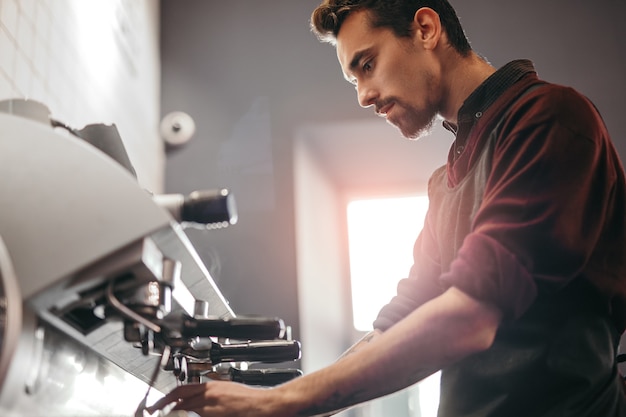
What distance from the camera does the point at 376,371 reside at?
0.79 m

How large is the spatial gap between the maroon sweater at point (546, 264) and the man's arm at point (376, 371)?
4 centimetres

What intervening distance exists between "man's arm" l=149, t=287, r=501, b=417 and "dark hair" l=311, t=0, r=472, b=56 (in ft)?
2.02

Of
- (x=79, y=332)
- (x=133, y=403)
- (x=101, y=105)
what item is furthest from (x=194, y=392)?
(x=101, y=105)

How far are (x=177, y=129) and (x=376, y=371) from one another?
1642 millimetres

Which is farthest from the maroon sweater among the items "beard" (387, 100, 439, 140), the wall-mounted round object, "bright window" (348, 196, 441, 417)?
"bright window" (348, 196, 441, 417)

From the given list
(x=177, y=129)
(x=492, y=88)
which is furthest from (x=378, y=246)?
(x=492, y=88)

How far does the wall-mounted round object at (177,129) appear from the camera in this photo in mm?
2283

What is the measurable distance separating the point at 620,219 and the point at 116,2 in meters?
1.44

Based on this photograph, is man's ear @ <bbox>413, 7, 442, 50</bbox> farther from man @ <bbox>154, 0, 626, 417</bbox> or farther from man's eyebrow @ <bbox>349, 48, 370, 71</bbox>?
man @ <bbox>154, 0, 626, 417</bbox>

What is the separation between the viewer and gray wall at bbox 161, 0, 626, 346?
220 centimetres

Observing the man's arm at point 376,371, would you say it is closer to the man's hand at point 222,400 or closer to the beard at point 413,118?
the man's hand at point 222,400

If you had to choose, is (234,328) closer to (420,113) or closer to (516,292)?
(516,292)

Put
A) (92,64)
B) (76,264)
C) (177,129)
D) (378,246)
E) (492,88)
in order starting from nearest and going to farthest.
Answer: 1. (76,264)
2. (492,88)
3. (92,64)
4. (177,129)
5. (378,246)

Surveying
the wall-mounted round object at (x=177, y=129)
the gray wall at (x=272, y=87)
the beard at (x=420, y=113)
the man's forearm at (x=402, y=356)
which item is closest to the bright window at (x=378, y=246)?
the gray wall at (x=272, y=87)
